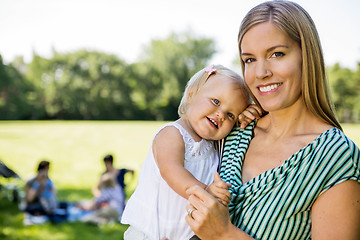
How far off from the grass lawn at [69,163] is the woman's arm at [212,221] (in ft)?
19.0

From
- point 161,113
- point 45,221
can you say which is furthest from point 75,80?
point 45,221

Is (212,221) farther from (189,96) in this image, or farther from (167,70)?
(167,70)

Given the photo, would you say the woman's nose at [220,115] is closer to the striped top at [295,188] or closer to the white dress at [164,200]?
the white dress at [164,200]

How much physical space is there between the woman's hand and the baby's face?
1.78 ft

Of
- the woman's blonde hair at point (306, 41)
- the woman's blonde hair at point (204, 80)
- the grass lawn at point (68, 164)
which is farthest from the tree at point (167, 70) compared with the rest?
the woman's blonde hair at point (306, 41)

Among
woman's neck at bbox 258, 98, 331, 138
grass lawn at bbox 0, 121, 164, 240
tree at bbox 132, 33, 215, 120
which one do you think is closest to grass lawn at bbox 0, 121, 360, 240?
grass lawn at bbox 0, 121, 164, 240

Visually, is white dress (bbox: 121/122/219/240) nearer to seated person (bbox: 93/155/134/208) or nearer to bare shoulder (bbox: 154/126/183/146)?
bare shoulder (bbox: 154/126/183/146)

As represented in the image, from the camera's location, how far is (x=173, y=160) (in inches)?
76.1

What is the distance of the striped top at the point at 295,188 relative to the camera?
149 centimetres

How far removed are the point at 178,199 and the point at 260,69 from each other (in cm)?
87

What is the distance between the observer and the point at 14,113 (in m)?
47.2

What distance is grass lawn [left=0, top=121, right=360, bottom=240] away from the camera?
7.24m

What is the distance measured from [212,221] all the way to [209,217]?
0.02 m

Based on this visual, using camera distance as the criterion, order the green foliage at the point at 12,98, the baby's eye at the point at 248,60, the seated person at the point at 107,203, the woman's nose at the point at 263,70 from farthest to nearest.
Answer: the green foliage at the point at 12,98 < the seated person at the point at 107,203 < the baby's eye at the point at 248,60 < the woman's nose at the point at 263,70
